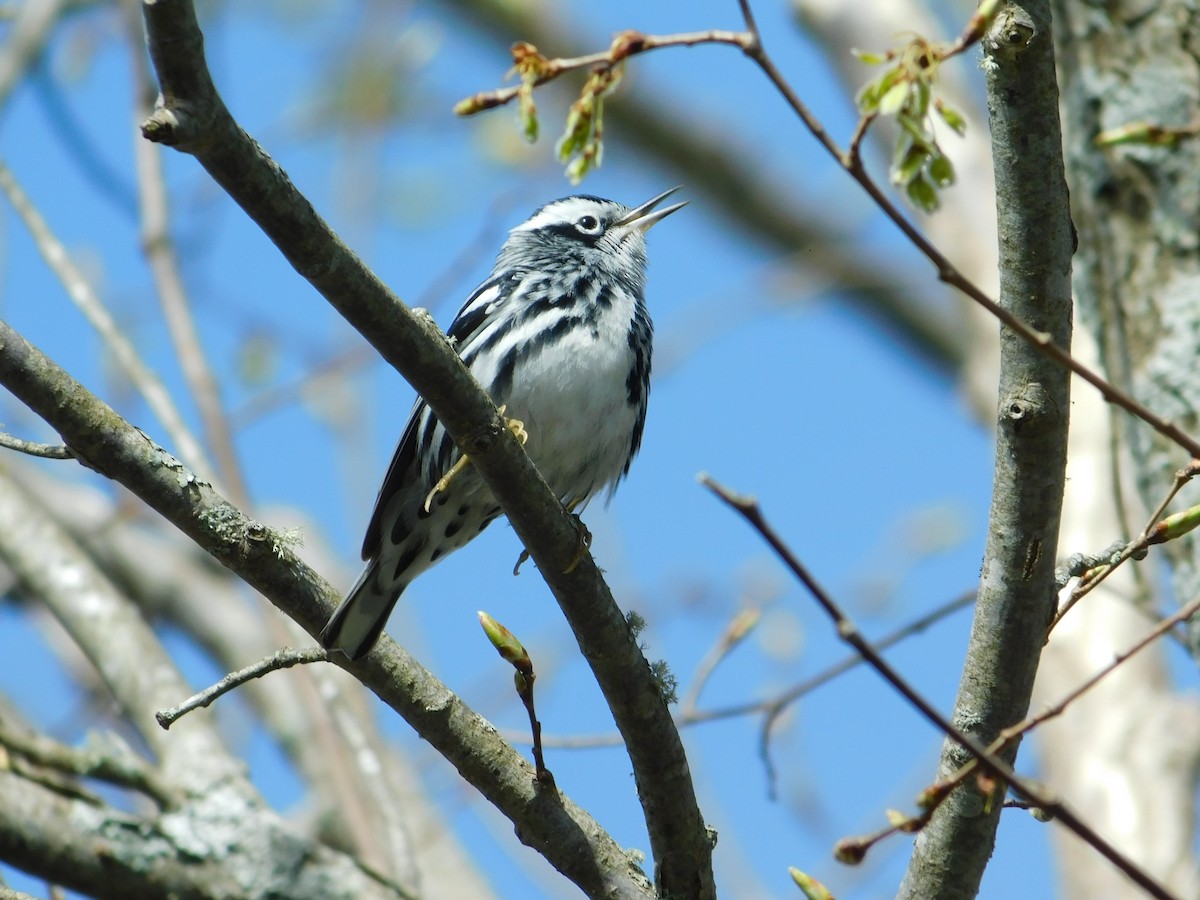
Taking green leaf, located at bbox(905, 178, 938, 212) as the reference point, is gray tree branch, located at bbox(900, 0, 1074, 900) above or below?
below

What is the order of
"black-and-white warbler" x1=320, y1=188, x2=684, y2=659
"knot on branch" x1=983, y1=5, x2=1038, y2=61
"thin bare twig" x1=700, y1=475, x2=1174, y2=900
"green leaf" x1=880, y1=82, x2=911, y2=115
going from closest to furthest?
"thin bare twig" x1=700, y1=475, x2=1174, y2=900, "green leaf" x1=880, y1=82, x2=911, y2=115, "knot on branch" x1=983, y1=5, x2=1038, y2=61, "black-and-white warbler" x1=320, y1=188, x2=684, y2=659

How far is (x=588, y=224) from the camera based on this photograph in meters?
5.67

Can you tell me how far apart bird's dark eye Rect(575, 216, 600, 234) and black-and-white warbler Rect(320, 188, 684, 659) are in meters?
0.68

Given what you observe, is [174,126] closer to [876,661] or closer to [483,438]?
[483,438]

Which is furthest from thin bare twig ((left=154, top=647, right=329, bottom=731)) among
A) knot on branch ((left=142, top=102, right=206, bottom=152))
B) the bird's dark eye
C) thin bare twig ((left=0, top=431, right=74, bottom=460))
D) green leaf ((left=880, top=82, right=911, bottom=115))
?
the bird's dark eye

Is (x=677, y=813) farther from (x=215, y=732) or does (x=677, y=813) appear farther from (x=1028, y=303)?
(x=215, y=732)

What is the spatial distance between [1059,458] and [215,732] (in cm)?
294

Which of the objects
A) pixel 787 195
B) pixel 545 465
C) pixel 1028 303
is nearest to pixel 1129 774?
pixel 545 465

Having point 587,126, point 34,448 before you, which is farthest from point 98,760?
point 587,126

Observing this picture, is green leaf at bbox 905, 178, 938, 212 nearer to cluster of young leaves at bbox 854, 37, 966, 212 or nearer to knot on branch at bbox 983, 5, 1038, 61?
cluster of young leaves at bbox 854, 37, 966, 212

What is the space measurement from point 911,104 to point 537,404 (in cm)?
225

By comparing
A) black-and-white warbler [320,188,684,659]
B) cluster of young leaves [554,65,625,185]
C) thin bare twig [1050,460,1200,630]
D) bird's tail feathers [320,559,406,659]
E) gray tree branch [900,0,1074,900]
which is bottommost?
thin bare twig [1050,460,1200,630]

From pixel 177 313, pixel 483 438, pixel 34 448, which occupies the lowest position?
pixel 483 438

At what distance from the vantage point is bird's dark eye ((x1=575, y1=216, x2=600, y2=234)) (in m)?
5.60
